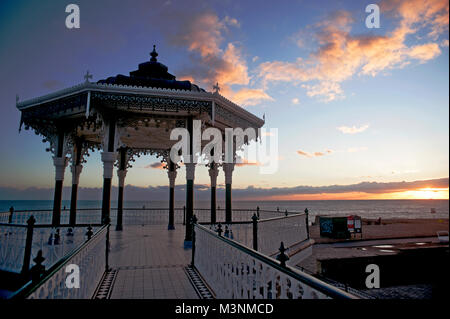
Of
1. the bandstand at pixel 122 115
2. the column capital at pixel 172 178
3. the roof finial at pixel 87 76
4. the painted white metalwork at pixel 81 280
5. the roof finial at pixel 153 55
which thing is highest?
the roof finial at pixel 153 55

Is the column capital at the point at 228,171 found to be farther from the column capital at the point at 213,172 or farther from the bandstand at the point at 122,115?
the column capital at the point at 213,172

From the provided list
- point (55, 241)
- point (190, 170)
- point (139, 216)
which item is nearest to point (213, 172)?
point (190, 170)

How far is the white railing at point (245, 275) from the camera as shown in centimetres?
211

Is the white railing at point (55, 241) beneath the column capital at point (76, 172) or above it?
beneath

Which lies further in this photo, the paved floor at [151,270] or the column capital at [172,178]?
the column capital at [172,178]

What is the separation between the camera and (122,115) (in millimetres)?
9453

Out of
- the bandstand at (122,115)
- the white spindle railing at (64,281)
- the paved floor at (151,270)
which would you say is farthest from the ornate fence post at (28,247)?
the white spindle railing at (64,281)

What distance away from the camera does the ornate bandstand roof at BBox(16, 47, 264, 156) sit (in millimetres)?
8508

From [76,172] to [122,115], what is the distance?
5206mm

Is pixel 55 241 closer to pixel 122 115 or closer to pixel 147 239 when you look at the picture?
pixel 147 239

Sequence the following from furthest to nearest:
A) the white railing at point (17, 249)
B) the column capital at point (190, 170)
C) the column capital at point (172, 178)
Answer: the column capital at point (172, 178)
the column capital at point (190, 170)
the white railing at point (17, 249)

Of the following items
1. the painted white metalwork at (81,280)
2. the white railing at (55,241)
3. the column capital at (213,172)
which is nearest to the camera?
the painted white metalwork at (81,280)

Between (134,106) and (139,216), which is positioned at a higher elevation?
(134,106)
